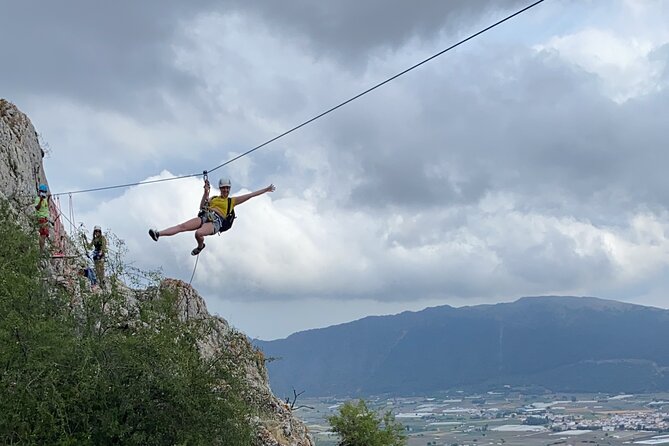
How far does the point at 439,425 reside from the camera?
19950cm

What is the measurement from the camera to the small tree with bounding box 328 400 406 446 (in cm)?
4562

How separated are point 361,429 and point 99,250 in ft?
94.9

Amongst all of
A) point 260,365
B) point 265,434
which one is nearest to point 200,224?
point 265,434

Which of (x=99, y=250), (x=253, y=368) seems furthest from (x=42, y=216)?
(x=253, y=368)

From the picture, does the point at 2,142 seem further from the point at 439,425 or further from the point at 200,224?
the point at 439,425

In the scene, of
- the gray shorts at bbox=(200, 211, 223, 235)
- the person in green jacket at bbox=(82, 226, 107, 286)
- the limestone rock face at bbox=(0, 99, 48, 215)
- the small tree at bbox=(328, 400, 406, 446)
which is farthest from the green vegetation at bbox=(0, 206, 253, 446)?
the small tree at bbox=(328, 400, 406, 446)

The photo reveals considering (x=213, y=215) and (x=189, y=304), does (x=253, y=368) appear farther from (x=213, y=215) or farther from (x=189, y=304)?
(x=213, y=215)

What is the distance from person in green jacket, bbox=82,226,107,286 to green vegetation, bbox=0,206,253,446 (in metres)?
1.06

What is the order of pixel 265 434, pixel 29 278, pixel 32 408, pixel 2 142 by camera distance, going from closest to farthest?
pixel 32 408
pixel 29 278
pixel 265 434
pixel 2 142

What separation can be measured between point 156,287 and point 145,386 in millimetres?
4361

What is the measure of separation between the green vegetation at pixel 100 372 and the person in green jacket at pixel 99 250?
1061 mm

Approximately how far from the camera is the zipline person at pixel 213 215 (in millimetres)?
18891

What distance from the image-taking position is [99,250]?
70.3ft

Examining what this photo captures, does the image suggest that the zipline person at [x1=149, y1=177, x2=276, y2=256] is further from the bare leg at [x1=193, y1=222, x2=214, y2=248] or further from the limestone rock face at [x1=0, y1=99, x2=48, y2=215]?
the limestone rock face at [x1=0, y1=99, x2=48, y2=215]
